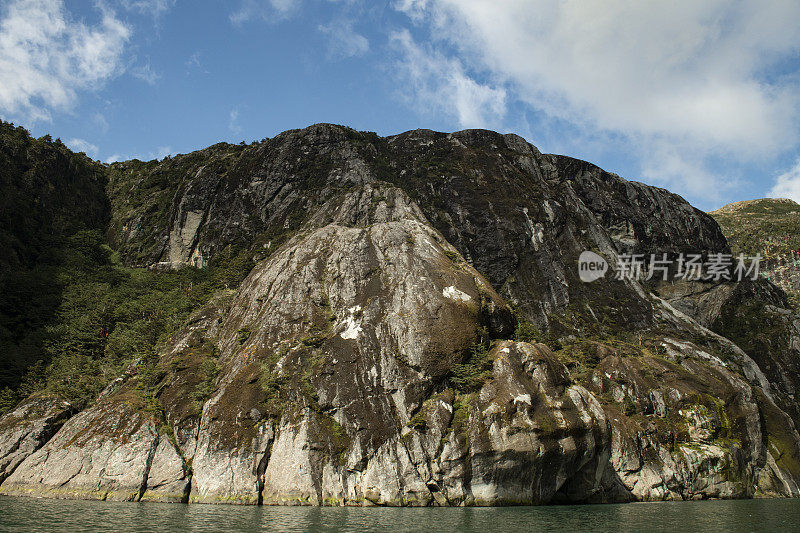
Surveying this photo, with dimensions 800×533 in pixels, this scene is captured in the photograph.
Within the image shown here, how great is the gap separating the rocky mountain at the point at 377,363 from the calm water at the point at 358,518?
324 centimetres

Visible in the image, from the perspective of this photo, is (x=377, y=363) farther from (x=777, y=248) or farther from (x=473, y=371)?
(x=777, y=248)

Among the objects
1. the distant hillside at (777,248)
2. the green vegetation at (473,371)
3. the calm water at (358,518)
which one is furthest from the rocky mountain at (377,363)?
the distant hillside at (777,248)

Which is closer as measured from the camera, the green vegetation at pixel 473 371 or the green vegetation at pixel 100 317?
the green vegetation at pixel 473 371

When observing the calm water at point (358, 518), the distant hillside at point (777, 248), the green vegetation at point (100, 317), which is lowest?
the calm water at point (358, 518)

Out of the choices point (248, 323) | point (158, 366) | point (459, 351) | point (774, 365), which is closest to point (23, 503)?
point (158, 366)

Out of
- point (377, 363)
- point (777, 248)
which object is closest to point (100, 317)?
point (377, 363)

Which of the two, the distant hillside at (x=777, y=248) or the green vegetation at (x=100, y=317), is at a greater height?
the distant hillside at (x=777, y=248)

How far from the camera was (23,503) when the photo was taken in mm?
30062

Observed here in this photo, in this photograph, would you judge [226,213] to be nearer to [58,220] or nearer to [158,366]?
[58,220]

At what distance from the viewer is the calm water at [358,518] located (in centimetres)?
2278

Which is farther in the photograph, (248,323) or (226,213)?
(226,213)

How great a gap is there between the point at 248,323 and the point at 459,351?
67.7ft

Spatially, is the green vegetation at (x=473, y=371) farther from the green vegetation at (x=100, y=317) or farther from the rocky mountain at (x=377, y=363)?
the green vegetation at (x=100, y=317)

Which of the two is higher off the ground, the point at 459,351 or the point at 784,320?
the point at 784,320
